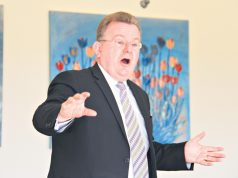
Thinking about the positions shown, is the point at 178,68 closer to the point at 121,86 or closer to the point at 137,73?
the point at 137,73

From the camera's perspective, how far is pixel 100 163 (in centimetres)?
180

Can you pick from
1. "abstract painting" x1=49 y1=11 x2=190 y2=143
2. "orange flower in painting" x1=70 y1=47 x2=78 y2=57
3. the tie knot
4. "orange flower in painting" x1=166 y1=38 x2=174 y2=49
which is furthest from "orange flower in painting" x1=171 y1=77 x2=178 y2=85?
the tie knot

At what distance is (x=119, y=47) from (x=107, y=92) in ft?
0.79

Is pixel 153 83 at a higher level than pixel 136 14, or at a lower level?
lower

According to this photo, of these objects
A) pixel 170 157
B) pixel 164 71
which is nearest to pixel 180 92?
pixel 164 71

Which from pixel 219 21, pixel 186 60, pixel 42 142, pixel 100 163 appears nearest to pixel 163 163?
pixel 100 163

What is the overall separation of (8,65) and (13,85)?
0.17 m

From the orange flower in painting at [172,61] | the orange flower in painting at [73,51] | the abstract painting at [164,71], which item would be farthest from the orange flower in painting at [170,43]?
the orange flower in painting at [73,51]

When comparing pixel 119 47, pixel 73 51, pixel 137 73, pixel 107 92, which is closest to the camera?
pixel 107 92

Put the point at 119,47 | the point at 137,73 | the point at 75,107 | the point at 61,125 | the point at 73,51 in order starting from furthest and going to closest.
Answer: the point at 137,73, the point at 73,51, the point at 119,47, the point at 61,125, the point at 75,107

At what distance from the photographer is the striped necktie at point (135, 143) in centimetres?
194

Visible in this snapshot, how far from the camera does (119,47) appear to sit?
80.4 inches

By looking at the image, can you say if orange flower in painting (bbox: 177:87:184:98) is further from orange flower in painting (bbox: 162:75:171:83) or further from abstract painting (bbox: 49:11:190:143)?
orange flower in painting (bbox: 162:75:171:83)

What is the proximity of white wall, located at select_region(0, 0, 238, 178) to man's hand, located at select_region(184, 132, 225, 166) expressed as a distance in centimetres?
189
